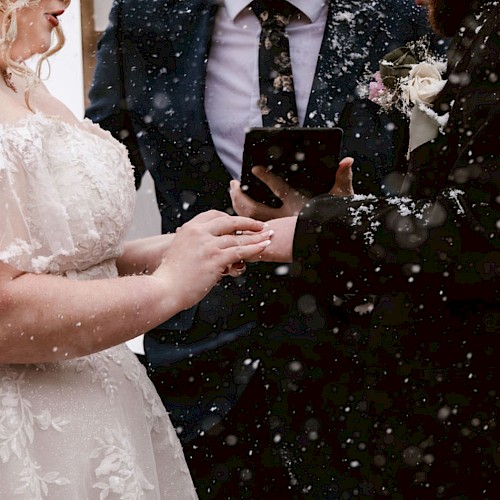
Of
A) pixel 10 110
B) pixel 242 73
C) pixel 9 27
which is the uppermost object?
pixel 9 27

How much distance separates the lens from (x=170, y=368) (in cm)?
247

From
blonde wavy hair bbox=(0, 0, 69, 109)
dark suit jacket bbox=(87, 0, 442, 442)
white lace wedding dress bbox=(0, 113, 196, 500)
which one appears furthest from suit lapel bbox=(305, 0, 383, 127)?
blonde wavy hair bbox=(0, 0, 69, 109)

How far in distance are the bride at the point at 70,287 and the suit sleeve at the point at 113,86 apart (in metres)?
0.60

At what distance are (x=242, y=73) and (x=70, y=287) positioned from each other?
1.03 meters

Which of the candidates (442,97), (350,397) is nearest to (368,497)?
(350,397)

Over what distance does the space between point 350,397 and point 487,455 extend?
0.55 m

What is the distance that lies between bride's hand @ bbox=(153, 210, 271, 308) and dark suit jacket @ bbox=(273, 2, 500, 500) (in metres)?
0.13

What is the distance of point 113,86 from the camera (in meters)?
2.51

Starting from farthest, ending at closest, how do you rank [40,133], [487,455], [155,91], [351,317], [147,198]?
[147,198] → [155,91] → [351,317] → [487,455] → [40,133]

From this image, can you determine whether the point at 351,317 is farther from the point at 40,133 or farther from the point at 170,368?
the point at 40,133

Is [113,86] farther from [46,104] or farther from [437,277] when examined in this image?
[437,277]

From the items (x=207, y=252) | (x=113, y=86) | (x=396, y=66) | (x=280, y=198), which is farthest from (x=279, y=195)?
(x=113, y=86)

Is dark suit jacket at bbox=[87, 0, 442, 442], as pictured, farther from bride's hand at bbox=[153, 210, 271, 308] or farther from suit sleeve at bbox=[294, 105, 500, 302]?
suit sleeve at bbox=[294, 105, 500, 302]

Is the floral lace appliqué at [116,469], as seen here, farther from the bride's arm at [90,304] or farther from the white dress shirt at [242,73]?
the white dress shirt at [242,73]
